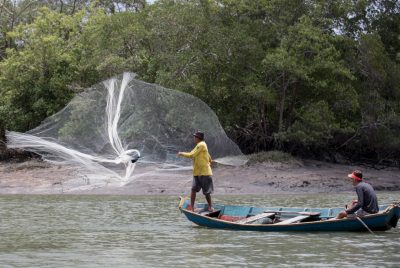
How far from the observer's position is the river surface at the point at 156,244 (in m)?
11.4

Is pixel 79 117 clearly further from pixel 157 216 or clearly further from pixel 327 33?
pixel 327 33

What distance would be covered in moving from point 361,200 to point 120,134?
21.3ft

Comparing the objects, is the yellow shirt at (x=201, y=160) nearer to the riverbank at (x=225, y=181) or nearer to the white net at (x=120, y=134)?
the white net at (x=120, y=134)

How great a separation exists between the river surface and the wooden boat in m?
0.16

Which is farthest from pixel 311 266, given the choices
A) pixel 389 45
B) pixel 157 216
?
pixel 389 45

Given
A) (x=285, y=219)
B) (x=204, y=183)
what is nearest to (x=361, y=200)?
(x=285, y=219)

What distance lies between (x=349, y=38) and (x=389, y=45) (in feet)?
13.1

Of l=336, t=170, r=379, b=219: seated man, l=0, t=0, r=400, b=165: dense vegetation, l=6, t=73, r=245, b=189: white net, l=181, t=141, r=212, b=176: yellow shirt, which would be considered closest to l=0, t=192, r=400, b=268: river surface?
l=336, t=170, r=379, b=219: seated man

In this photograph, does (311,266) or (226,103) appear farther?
(226,103)

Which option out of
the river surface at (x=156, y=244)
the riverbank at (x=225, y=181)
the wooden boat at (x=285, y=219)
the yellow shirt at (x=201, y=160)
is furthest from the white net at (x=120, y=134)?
the riverbank at (x=225, y=181)

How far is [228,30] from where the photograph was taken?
3148 centimetres

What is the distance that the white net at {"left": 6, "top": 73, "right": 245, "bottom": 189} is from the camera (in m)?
18.3

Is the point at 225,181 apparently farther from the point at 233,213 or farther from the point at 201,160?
the point at 201,160

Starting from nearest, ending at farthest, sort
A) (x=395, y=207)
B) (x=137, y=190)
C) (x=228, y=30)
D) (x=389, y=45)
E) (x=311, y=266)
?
(x=311, y=266), (x=395, y=207), (x=137, y=190), (x=228, y=30), (x=389, y=45)
